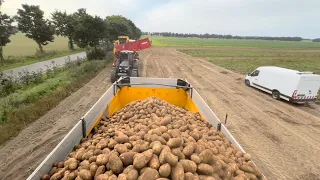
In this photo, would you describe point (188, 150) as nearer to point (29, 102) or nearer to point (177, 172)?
point (177, 172)

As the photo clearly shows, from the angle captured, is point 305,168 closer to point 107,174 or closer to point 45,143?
point 107,174

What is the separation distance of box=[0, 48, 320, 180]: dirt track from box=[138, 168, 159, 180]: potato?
4.53 meters

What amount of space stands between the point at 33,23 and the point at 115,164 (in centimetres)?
3706

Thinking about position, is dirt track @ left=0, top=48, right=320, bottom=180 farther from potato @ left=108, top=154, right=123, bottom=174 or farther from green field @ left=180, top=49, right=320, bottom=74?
green field @ left=180, top=49, right=320, bottom=74

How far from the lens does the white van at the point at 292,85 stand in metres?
12.8

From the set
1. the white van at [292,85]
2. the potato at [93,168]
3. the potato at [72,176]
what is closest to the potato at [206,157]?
the potato at [93,168]

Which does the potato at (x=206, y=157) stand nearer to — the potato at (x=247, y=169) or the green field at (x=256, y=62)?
the potato at (x=247, y=169)

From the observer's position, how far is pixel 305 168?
22.3 feet

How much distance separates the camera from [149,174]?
8.96 ft

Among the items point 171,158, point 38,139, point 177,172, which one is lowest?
point 38,139

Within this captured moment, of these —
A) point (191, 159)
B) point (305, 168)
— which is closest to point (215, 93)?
point (305, 168)

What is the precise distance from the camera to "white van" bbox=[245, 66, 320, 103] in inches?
504

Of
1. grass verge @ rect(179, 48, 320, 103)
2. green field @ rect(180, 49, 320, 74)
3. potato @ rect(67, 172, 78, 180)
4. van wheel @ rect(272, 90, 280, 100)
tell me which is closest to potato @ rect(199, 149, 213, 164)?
potato @ rect(67, 172, 78, 180)

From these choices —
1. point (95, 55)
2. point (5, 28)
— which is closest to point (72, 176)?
point (95, 55)
